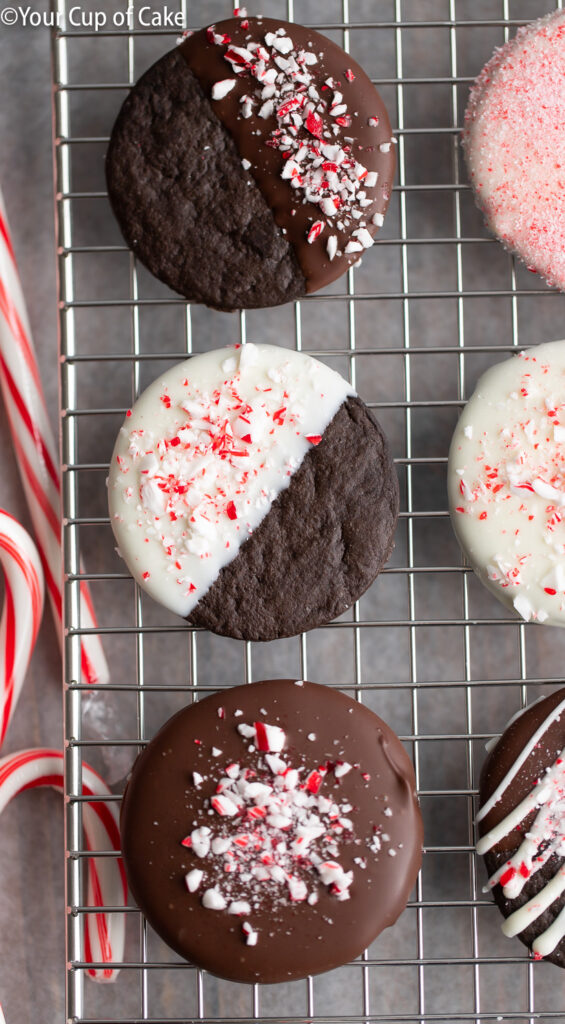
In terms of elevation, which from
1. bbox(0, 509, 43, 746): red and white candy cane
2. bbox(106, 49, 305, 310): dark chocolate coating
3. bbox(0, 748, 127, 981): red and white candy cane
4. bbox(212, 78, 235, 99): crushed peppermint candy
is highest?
bbox(212, 78, 235, 99): crushed peppermint candy

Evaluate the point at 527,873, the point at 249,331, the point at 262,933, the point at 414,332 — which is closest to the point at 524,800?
the point at 527,873

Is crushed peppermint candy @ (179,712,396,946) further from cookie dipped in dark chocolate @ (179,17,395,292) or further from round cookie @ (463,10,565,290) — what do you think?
round cookie @ (463,10,565,290)

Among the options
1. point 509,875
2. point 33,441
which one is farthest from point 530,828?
point 33,441

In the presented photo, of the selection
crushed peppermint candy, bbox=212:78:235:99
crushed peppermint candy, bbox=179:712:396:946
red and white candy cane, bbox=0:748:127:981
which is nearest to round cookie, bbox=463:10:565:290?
crushed peppermint candy, bbox=212:78:235:99

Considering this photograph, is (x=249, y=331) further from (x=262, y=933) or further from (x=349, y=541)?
(x=262, y=933)

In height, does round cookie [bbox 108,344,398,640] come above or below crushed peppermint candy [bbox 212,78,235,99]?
Result: below

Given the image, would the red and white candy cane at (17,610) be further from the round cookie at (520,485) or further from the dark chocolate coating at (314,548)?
the round cookie at (520,485)

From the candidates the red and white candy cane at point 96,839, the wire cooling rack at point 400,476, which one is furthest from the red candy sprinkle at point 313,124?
the red and white candy cane at point 96,839
